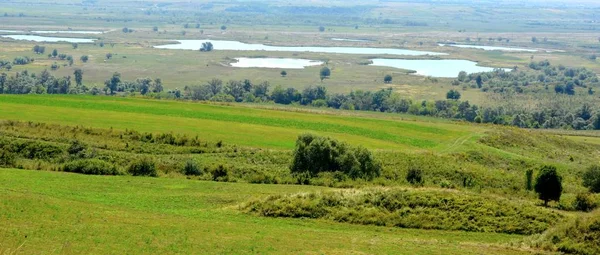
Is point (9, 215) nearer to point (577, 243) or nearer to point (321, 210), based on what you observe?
point (321, 210)

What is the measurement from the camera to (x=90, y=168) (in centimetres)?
4719

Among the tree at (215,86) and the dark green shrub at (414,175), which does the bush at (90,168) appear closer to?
the dark green shrub at (414,175)

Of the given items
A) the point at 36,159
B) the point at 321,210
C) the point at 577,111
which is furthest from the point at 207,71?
the point at 321,210

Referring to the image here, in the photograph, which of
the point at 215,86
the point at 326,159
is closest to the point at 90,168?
the point at 326,159

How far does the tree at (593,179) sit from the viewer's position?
52.1 m

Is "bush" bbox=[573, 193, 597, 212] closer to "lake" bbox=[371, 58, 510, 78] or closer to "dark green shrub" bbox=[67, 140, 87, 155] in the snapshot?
"dark green shrub" bbox=[67, 140, 87, 155]

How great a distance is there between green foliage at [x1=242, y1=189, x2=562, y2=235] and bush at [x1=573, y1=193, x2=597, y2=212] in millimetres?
4792

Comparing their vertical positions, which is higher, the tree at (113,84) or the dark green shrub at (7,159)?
the tree at (113,84)

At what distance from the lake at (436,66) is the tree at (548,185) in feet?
386

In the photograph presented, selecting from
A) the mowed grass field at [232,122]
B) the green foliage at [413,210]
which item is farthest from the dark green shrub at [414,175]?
the green foliage at [413,210]

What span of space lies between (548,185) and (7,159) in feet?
110

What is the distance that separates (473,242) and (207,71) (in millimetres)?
127927

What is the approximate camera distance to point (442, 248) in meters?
31.5

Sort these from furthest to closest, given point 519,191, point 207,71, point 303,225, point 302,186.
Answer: point 207,71
point 519,191
point 302,186
point 303,225
